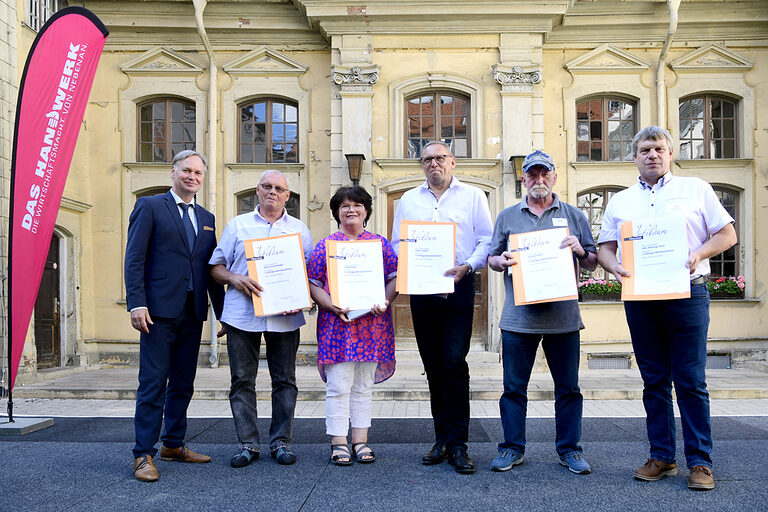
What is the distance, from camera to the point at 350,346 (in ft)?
13.8

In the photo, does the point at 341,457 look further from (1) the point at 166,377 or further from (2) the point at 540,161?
(2) the point at 540,161

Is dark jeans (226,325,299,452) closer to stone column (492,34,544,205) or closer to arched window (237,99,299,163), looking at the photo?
stone column (492,34,544,205)

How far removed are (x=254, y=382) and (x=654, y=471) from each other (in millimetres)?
2664

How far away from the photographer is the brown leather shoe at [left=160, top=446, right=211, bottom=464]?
437cm

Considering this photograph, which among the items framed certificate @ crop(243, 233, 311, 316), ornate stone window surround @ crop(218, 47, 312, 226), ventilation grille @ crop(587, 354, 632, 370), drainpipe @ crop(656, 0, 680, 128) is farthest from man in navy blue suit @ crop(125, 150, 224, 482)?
drainpipe @ crop(656, 0, 680, 128)

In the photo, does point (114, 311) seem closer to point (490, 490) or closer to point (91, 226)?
point (91, 226)

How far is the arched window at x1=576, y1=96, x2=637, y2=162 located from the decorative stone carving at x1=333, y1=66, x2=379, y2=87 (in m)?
3.78

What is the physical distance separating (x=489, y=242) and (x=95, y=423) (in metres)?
4.42

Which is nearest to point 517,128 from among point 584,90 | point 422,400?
point 584,90

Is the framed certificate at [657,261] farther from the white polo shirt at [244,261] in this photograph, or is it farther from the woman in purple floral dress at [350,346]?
the white polo shirt at [244,261]

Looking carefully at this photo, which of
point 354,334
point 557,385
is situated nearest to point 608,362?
point 557,385

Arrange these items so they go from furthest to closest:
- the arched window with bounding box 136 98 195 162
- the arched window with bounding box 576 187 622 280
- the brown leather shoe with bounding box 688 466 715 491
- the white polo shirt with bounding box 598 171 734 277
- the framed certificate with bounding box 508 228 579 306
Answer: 1. the arched window with bounding box 136 98 195 162
2. the arched window with bounding box 576 187 622 280
3. the framed certificate with bounding box 508 228 579 306
4. the white polo shirt with bounding box 598 171 734 277
5. the brown leather shoe with bounding box 688 466 715 491

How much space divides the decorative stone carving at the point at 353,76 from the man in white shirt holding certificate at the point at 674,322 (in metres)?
7.10

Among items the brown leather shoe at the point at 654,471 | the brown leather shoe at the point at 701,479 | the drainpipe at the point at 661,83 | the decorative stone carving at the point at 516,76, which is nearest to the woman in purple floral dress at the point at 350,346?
the brown leather shoe at the point at 654,471
